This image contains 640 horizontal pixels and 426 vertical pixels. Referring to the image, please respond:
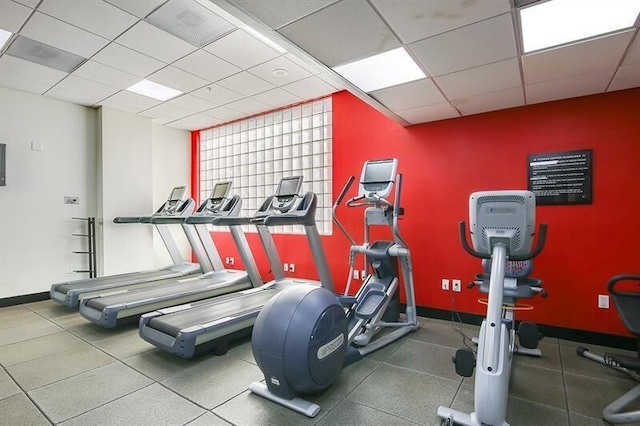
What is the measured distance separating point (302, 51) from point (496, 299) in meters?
2.23

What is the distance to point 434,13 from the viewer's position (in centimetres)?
205

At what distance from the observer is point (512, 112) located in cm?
354

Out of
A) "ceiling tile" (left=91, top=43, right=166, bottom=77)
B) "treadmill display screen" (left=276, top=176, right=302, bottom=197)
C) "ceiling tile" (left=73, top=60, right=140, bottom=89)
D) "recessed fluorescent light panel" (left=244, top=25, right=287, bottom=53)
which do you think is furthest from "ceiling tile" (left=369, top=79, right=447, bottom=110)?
A: "ceiling tile" (left=73, top=60, right=140, bottom=89)

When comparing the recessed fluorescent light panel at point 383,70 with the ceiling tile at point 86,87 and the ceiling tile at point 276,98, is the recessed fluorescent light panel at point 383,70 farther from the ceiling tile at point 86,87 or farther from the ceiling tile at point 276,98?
the ceiling tile at point 86,87

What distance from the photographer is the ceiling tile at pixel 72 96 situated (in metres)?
4.72

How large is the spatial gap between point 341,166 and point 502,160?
2.05 meters

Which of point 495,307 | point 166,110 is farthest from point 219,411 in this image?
point 166,110

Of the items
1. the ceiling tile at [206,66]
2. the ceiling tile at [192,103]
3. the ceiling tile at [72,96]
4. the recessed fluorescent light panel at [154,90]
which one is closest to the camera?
the ceiling tile at [206,66]

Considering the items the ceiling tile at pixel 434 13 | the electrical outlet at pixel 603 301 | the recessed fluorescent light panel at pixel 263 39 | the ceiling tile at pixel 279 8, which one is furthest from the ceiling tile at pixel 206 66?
the electrical outlet at pixel 603 301

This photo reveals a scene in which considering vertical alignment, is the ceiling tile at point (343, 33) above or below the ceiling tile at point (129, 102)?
below

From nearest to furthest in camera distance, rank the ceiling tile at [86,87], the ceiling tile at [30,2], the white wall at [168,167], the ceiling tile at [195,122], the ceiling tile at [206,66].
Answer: the ceiling tile at [30,2] < the ceiling tile at [206,66] < the ceiling tile at [86,87] < the ceiling tile at [195,122] < the white wall at [168,167]

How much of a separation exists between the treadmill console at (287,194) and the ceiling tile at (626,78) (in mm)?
3124

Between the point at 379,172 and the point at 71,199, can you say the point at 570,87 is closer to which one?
the point at 379,172

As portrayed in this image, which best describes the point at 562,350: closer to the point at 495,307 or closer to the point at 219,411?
the point at 495,307
